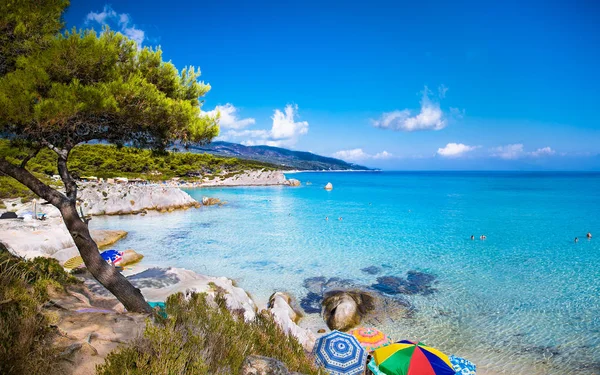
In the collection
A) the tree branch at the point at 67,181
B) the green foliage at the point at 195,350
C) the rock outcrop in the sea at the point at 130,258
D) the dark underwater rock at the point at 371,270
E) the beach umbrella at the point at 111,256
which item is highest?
the tree branch at the point at 67,181

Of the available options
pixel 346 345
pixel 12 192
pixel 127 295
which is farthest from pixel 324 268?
pixel 12 192

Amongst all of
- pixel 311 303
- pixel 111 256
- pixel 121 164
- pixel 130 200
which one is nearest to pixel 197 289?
pixel 311 303

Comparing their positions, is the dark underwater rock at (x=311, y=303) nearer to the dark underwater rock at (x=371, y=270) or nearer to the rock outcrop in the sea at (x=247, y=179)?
the dark underwater rock at (x=371, y=270)

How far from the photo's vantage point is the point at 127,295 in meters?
6.00

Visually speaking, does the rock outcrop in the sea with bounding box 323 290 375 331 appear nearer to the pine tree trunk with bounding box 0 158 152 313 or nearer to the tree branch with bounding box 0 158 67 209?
the pine tree trunk with bounding box 0 158 152 313

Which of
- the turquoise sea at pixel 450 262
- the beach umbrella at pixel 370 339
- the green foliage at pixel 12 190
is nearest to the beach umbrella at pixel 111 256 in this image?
the turquoise sea at pixel 450 262

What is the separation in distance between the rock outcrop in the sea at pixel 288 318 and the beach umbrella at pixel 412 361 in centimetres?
222

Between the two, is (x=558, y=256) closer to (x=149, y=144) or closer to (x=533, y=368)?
(x=533, y=368)

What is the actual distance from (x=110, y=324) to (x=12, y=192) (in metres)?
35.6

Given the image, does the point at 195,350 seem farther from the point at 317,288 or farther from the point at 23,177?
the point at 317,288

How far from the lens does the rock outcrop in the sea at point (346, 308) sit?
1032 centimetres

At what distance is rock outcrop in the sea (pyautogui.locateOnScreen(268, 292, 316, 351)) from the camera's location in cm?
877

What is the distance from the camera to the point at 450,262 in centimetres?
1695

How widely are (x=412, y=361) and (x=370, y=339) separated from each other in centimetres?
206
